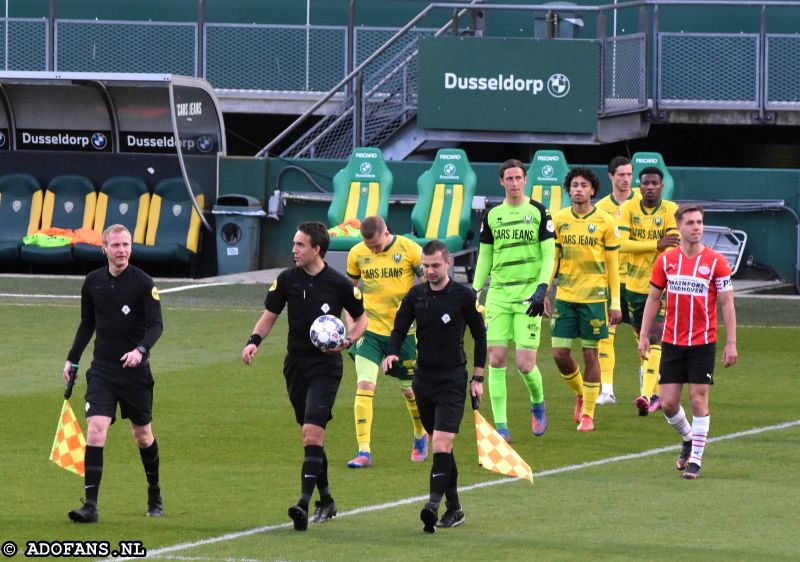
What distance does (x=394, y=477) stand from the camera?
39.8 ft

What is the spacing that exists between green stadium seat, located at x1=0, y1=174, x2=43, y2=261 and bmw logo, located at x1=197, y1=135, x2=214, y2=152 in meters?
2.77

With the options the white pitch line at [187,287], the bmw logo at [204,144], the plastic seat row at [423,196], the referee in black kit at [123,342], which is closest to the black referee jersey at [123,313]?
the referee in black kit at [123,342]

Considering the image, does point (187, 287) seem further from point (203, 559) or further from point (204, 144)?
point (203, 559)

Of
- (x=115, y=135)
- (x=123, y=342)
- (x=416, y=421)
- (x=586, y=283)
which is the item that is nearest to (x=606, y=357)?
(x=586, y=283)

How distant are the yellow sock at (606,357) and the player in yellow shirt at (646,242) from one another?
1.40 feet

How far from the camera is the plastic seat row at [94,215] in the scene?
2744 centimetres

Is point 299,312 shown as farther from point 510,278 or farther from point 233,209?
point 233,209

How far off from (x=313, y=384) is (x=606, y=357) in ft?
19.0

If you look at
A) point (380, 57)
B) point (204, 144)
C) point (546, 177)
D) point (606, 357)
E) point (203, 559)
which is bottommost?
point (203, 559)

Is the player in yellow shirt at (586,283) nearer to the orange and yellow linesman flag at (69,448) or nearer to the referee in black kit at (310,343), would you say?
the referee in black kit at (310,343)

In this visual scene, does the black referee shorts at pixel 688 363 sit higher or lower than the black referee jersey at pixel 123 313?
lower

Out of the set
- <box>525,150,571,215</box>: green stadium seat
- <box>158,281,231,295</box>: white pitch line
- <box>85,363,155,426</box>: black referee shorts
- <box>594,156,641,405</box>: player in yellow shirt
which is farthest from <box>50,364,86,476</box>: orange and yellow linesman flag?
<box>525,150,571,215</box>: green stadium seat

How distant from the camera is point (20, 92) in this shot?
28828 millimetres

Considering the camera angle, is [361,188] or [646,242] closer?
[646,242]
